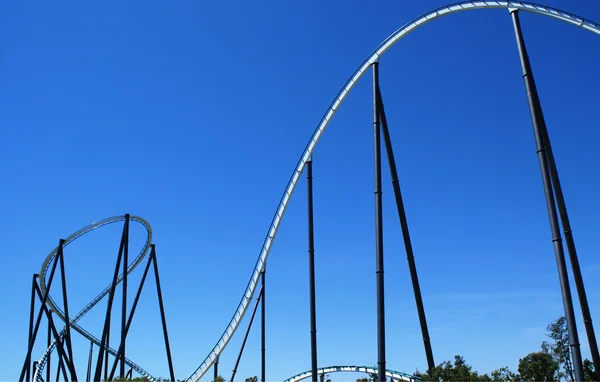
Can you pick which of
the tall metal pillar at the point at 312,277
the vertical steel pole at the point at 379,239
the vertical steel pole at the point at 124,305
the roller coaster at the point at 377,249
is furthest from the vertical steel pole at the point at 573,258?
the vertical steel pole at the point at 124,305

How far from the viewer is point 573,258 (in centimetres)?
1217

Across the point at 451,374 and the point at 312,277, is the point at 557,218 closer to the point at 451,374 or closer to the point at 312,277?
the point at 451,374

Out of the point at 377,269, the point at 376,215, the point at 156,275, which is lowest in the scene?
the point at 377,269

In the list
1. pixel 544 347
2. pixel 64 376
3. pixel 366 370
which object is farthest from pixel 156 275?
pixel 544 347

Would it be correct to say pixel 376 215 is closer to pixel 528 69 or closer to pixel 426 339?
pixel 426 339

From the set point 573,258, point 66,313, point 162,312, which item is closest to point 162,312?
point 162,312

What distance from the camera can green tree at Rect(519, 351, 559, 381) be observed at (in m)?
32.1

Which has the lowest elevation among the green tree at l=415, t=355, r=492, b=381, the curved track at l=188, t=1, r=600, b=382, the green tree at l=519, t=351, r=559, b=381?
the green tree at l=415, t=355, r=492, b=381

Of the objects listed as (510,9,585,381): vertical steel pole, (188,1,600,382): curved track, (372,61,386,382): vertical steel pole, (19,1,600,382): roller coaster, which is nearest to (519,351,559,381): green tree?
(19,1,600,382): roller coaster

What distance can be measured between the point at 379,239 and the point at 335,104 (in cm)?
721

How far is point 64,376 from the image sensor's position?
82.8 feet

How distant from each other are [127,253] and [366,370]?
15135 millimetres

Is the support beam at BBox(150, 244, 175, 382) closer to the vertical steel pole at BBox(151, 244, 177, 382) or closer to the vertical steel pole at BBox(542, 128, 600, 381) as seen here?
the vertical steel pole at BBox(151, 244, 177, 382)

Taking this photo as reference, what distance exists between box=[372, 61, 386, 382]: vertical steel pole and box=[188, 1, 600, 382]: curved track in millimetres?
1431
